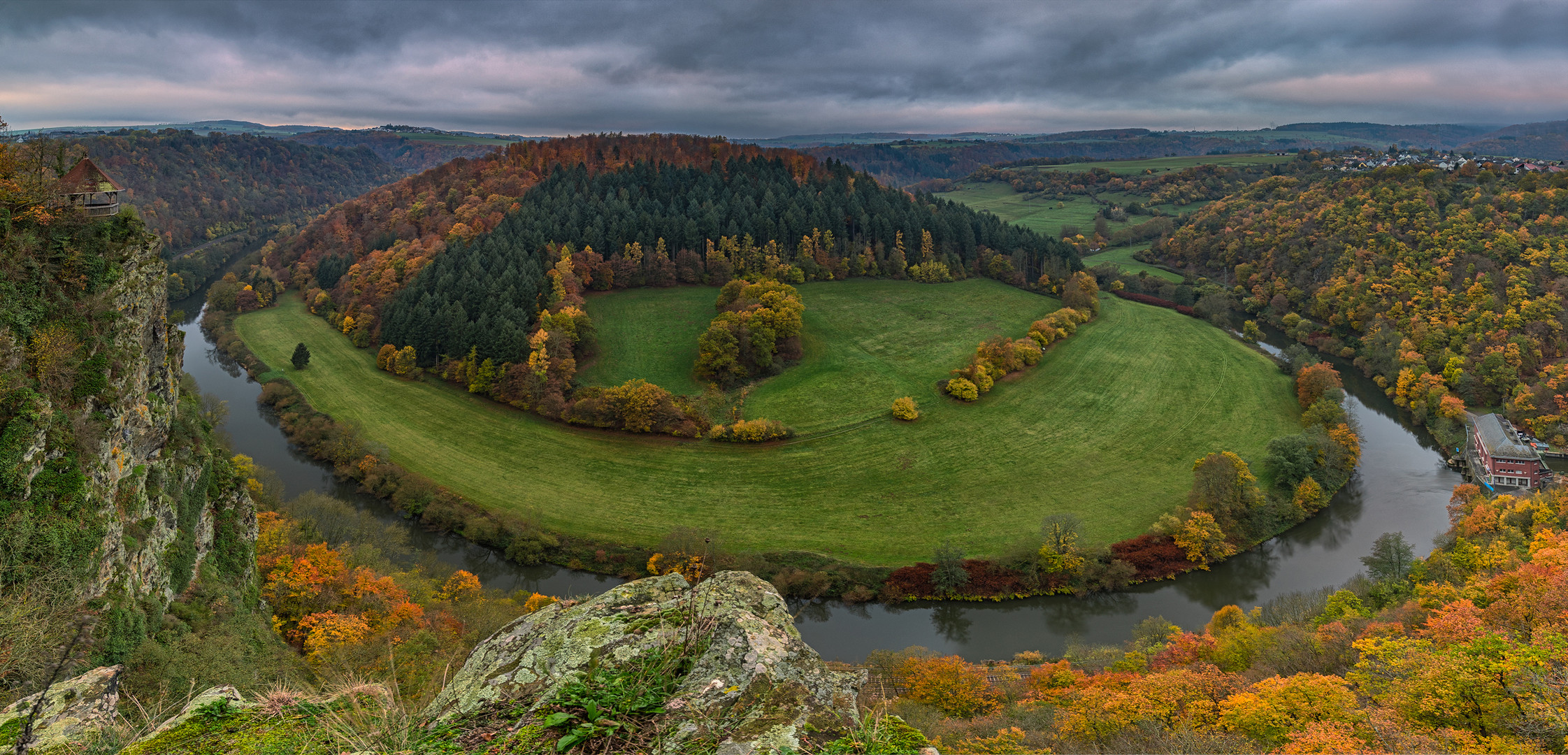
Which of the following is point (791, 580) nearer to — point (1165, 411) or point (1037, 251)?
point (1165, 411)

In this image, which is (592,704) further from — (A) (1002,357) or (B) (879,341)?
(B) (879,341)

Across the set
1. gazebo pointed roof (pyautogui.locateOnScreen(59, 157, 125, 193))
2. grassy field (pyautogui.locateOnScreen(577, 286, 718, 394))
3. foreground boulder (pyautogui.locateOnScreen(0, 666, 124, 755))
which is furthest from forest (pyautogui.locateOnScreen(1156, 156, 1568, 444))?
gazebo pointed roof (pyautogui.locateOnScreen(59, 157, 125, 193))

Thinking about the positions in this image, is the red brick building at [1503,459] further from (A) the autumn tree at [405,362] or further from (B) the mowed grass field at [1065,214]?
(A) the autumn tree at [405,362]

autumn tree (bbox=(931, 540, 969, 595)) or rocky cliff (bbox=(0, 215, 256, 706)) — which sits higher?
rocky cliff (bbox=(0, 215, 256, 706))

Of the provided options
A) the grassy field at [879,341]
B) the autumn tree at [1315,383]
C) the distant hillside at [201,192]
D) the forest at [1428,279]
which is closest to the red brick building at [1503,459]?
the forest at [1428,279]

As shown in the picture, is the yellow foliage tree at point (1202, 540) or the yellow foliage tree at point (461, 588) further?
the yellow foliage tree at point (1202, 540)

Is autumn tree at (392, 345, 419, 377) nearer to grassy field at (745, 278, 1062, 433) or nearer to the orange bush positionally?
grassy field at (745, 278, 1062, 433)

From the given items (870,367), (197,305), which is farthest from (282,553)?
(197,305)
